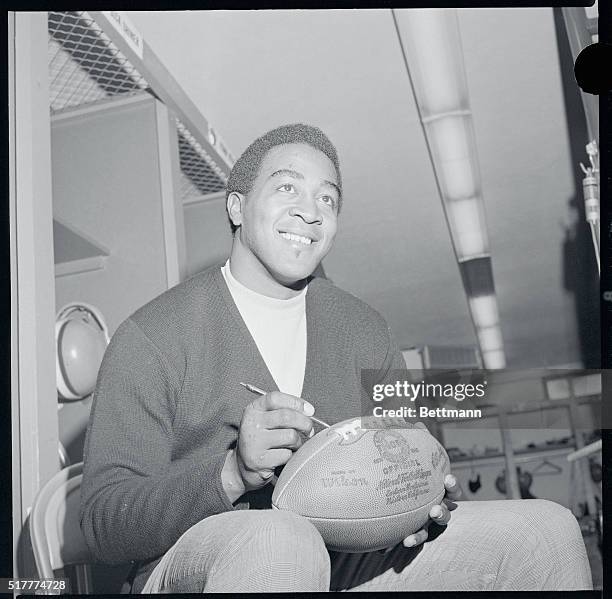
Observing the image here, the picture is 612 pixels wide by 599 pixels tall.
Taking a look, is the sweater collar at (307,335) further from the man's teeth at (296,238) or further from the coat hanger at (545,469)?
the coat hanger at (545,469)

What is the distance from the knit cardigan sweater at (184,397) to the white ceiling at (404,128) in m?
0.12

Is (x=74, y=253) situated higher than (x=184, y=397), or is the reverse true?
(x=74, y=253)

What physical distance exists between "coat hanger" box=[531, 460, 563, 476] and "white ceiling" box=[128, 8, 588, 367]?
18cm

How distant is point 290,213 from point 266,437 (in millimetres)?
406

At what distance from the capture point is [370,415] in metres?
1.19

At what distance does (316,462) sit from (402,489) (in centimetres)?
12

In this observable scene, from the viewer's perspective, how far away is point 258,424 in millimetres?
1022

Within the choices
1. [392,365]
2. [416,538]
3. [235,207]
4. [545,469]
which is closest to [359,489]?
[416,538]

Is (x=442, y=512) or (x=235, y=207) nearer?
(x=442, y=512)

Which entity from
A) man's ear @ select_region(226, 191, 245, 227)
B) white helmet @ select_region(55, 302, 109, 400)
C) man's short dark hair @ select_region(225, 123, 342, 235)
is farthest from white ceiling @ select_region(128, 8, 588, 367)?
white helmet @ select_region(55, 302, 109, 400)

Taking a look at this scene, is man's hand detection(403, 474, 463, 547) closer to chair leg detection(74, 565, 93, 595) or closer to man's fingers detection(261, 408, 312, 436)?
man's fingers detection(261, 408, 312, 436)

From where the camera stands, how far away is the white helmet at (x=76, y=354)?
51.2 inches

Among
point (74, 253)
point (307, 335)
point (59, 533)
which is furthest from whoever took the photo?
point (74, 253)

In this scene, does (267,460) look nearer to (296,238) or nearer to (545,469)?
(296,238)
